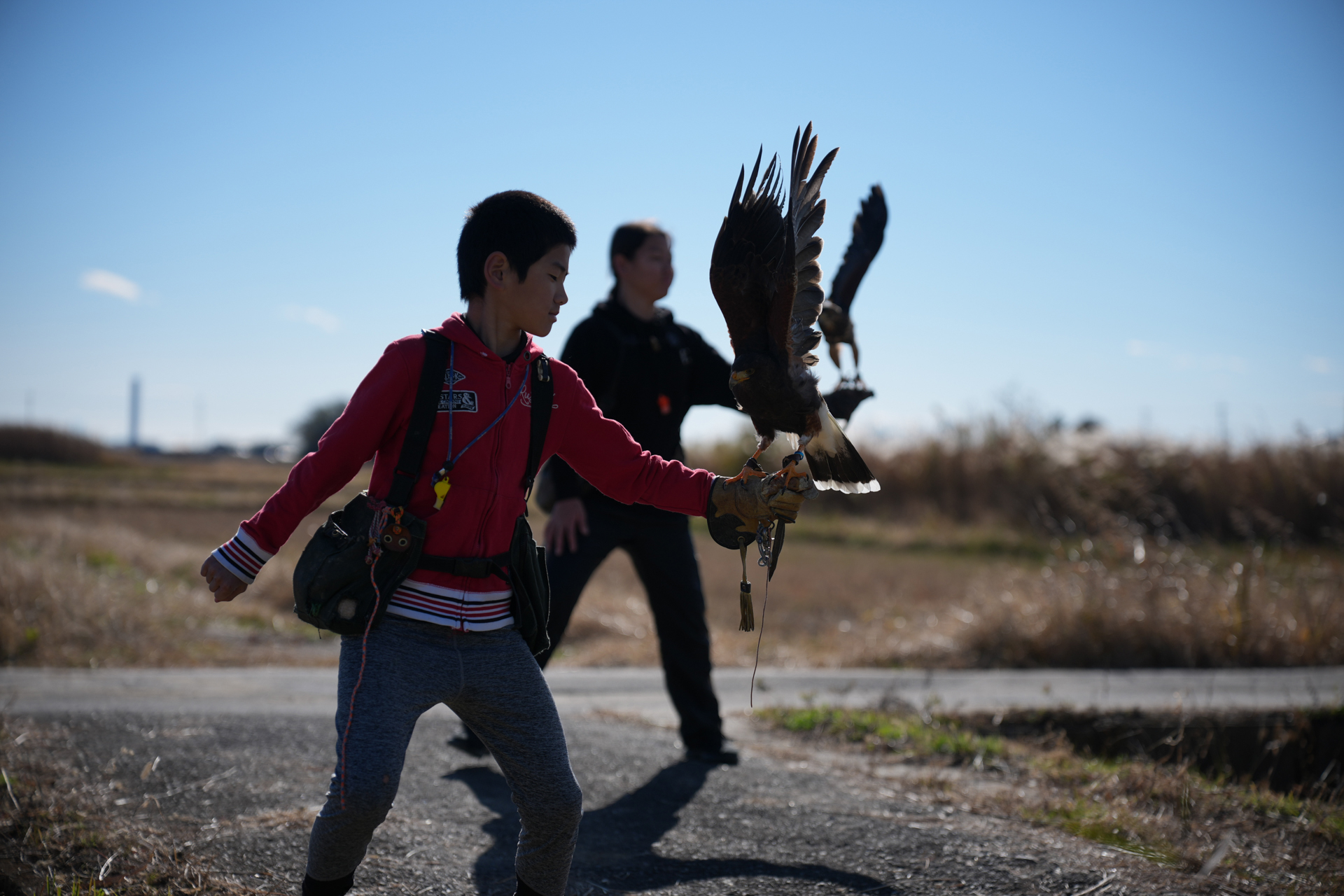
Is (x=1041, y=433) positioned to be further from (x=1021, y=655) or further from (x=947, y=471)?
(x=1021, y=655)

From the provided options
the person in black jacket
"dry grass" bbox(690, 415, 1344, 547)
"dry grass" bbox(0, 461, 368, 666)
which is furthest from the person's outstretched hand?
"dry grass" bbox(690, 415, 1344, 547)

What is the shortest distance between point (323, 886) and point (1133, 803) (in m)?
3.36

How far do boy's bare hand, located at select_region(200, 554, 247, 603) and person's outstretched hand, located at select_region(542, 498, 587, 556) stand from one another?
1974mm

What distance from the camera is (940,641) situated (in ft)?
26.0

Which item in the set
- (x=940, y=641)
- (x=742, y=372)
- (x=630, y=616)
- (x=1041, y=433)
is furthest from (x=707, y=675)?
(x=1041, y=433)

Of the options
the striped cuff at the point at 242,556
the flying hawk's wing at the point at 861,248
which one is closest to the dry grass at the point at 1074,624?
the flying hawk's wing at the point at 861,248

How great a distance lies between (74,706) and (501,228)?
14.0 feet

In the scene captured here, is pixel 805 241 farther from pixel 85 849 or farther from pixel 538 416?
pixel 85 849

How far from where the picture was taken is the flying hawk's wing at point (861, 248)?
3957mm

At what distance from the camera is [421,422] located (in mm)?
2441

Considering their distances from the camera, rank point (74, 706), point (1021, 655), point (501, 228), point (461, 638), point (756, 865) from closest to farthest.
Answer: point (461, 638) < point (501, 228) < point (756, 865) < point (74, 706) < point (1021, 655)

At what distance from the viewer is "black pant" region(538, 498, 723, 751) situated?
169 inches

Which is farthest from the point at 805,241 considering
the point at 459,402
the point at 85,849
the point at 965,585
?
the point at 965,585

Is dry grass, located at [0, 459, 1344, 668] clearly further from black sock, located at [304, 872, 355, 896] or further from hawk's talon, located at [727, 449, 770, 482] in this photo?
black sock, located at [304, 872, 355, 896]
